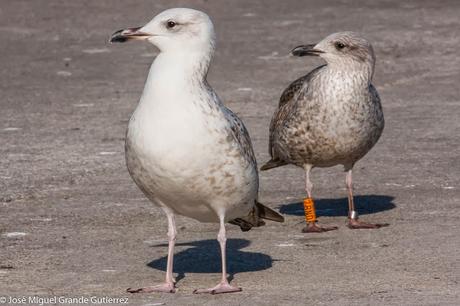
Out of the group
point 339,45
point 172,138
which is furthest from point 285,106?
point 172,138

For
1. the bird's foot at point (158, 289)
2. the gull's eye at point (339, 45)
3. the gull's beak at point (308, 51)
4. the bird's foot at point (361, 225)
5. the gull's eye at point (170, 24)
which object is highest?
the gull's eye at point (170, 24)

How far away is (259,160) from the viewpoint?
12172 millimetres

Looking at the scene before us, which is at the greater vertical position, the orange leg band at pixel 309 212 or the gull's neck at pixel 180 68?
the gull's neck at pixel 180 68

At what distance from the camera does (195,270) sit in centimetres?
880

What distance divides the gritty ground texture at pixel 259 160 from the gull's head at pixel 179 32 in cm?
148

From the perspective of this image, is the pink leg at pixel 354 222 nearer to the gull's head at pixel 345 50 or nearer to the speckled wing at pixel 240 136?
the gull's head at pixel 345 50

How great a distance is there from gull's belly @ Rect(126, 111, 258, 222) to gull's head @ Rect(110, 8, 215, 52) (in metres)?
0.59

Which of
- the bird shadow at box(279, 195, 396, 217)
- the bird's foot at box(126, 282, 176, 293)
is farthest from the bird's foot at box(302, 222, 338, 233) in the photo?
the bird's foot at box(126, 282, 176, 293)

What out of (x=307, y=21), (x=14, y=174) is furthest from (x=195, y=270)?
(x=307, y=21)

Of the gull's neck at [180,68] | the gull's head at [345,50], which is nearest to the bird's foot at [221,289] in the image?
the gull's neck at [180,68]

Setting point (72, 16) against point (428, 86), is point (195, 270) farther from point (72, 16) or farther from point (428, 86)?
point (72, 16)

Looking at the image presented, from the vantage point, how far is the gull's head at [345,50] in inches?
410

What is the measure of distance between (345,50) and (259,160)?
2006mm

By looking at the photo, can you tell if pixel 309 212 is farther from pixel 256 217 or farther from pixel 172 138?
pixel 172 138
